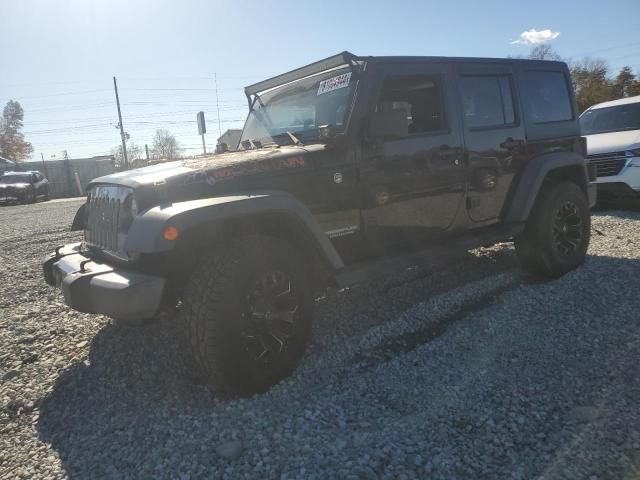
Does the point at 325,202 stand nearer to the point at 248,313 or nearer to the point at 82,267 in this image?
the point at 248,313

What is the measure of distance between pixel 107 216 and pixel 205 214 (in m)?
0.92

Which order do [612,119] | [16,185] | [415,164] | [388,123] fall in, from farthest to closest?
[16,185], [612,119], [415,164], [388,123]

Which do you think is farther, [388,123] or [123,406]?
[388,123]

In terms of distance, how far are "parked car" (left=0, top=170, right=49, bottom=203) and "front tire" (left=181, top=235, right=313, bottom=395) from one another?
73.2 feet

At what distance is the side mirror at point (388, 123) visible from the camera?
3.14 m

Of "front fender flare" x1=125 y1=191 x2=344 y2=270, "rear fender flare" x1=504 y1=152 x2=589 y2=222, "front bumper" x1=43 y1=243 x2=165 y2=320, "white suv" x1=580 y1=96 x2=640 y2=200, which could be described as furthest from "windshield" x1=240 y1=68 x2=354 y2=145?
"white suv" x1=580 y1=96 x2=640 y2=200

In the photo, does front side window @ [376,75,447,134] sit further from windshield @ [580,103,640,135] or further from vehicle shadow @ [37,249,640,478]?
windshield @ [580,103,640,135]

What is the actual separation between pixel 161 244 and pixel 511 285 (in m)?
3.35

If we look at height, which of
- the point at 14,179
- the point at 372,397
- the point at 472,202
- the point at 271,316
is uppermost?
the point at 14,179

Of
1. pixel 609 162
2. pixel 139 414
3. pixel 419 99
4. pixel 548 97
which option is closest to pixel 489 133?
pixel 419 99

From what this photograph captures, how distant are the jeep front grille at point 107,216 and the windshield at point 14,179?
2158cm

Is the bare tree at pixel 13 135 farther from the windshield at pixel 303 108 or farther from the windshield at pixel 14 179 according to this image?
the windshield at pixel 303 108

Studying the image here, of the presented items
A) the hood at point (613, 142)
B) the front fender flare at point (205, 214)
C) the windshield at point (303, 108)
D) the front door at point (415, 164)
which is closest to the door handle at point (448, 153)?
the front door at point (415, 164)

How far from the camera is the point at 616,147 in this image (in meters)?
7.62
